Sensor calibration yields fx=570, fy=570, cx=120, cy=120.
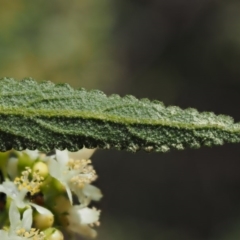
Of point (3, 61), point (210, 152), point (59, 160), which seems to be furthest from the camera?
point (210, 152)

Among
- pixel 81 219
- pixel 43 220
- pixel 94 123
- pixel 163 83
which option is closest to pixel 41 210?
pixel 43 220

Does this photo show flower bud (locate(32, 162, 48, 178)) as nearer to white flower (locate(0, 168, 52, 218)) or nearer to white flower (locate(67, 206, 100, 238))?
white flower (locate(0, 168, 52, 218))

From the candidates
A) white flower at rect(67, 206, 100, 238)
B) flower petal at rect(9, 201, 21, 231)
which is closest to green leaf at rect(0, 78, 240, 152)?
flower petal at rect(9, 201, 21, 231)

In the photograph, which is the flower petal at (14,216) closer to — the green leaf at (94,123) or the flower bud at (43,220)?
the flower bud at (43,220)

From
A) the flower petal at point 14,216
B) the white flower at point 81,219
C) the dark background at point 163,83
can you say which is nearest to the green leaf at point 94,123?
the flower petal at point 14,216

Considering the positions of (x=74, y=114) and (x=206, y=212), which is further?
(x=206, y=212)

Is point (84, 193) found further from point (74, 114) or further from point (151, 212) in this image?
point (151, 212)

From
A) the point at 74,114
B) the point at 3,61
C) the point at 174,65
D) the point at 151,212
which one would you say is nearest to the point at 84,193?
the point at 74,114
